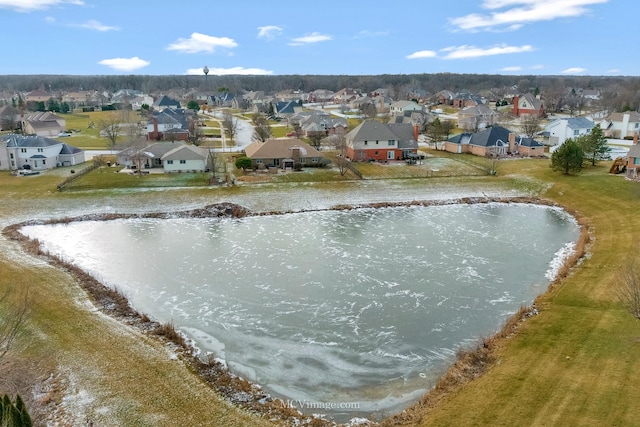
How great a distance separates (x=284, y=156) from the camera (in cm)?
4194

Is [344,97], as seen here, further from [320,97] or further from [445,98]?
[445,98]

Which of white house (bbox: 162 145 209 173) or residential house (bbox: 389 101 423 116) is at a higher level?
residential house (bbox: 389 101 423 116)

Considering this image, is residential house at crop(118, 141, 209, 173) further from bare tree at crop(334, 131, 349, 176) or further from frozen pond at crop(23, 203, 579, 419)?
frozen pond at crop(23, 203, 579, 419)

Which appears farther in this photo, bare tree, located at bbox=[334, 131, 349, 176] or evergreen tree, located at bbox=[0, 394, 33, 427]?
bare tree, located at bbox=[334, 131, 349, 176]

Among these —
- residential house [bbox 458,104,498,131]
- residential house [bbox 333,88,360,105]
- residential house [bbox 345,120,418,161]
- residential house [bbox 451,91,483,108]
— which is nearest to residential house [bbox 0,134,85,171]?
residential house [bbox 345,120,418,161]

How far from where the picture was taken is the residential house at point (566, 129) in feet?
182

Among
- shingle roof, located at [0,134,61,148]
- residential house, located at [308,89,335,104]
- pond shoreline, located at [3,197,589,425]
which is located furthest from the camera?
residential house, located at [308,89,335,104]

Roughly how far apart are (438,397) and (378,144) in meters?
35.5

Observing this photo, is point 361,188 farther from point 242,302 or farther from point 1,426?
point 1,426

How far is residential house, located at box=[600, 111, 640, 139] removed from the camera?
5975 centimetres

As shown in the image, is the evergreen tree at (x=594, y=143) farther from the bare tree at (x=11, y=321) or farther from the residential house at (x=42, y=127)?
the residential house at (x=42, y=127)

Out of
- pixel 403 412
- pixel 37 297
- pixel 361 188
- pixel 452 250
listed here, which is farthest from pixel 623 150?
pixel 37 297

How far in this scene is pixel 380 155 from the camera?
152 ft

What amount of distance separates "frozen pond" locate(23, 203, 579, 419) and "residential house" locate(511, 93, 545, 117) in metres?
59.2
